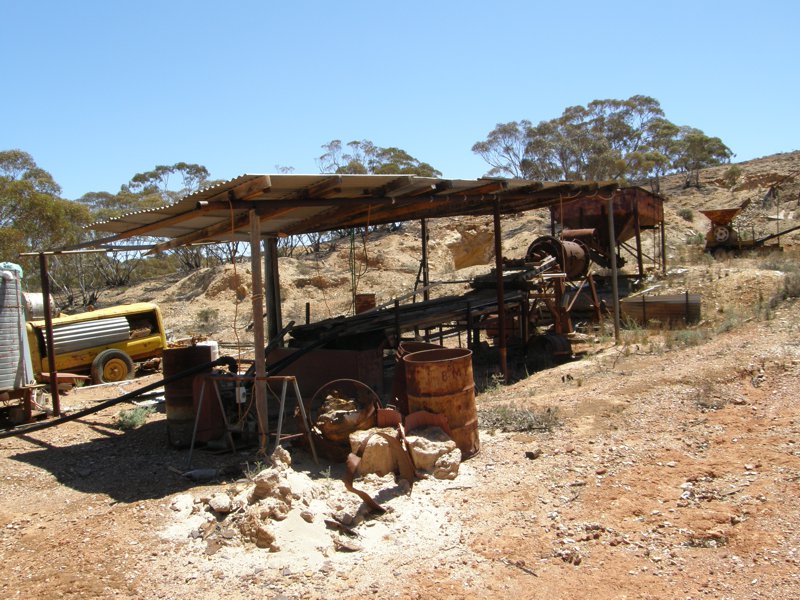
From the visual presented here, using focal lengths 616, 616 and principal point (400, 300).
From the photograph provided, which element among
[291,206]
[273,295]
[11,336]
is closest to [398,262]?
[273,295]

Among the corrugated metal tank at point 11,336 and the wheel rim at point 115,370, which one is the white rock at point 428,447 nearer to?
the corrugated metal tank at point 11,336

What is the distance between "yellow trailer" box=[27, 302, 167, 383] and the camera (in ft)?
43.2

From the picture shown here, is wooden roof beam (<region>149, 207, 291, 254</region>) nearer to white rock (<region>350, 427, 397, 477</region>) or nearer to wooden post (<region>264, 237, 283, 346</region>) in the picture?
wooden post (<region>264, 237, 283, 346</region>)

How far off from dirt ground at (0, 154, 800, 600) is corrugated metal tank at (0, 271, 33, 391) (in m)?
1.20

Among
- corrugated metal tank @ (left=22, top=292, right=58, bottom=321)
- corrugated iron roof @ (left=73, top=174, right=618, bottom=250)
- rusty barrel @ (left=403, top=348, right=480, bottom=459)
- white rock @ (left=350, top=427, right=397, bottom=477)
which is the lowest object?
white rock @ (left=350, top=427, right=397, bottom=477)

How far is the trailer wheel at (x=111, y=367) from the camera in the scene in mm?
13688

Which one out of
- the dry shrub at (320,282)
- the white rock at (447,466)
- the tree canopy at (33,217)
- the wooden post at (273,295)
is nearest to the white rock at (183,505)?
the white rock at (447,466)

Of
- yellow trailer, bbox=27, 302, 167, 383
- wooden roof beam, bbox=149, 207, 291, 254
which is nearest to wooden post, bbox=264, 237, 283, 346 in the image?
wooden roof beam, bbox=149, 207, 291, 254

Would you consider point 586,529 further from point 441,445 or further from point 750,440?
point 750,440

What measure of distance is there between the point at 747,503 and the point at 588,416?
2531 mm

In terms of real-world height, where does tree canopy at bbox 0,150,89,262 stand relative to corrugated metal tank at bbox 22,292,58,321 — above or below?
above

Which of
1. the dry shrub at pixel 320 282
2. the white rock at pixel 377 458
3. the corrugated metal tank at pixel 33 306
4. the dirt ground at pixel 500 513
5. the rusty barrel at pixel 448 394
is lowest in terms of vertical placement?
the dirt ground at pixel 500 513

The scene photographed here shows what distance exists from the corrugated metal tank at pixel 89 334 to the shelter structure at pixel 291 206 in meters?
4.46

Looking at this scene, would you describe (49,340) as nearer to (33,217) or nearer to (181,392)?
(181,392)
